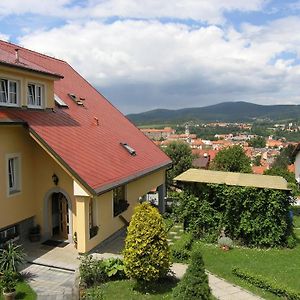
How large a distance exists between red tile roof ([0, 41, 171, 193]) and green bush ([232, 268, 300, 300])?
6.00 m

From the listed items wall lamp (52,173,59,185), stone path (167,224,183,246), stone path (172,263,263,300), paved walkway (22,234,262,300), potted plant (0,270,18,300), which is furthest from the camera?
stone path (167,224,183,246)

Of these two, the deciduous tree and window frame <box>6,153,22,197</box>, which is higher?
window frame <box>6,153,22,197</box>

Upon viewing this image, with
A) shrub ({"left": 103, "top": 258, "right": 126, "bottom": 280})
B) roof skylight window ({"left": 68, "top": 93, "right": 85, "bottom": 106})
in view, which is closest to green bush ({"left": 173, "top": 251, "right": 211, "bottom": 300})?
shrub ({"left": 103, "top": 258, "right": 126, "bottom": 280})

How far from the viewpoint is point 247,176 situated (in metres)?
21.3

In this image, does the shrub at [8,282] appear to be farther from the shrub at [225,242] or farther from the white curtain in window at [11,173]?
the shrub at [225,242]

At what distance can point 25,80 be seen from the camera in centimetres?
1698

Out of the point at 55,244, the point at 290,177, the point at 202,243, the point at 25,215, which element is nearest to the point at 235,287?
the point at 202,243

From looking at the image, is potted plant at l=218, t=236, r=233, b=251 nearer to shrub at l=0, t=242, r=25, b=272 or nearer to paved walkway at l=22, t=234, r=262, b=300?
paved walkway at l=22, t=234, r=262, b=300

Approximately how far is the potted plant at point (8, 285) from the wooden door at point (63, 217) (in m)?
5.61

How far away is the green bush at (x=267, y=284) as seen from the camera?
12.2 meters

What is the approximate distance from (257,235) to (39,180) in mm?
10438

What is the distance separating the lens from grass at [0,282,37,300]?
39.7 ft

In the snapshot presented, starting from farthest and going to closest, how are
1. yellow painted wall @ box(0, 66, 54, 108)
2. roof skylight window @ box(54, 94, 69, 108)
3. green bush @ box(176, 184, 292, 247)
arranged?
roof skylight window @ box(54, 94, 69, 108)
green bush @ box(176, 184, 292, 247)
yellow painted wall @ box(0, 66, 54, 108)

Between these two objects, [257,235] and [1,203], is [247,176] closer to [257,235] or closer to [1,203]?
[257,235]
